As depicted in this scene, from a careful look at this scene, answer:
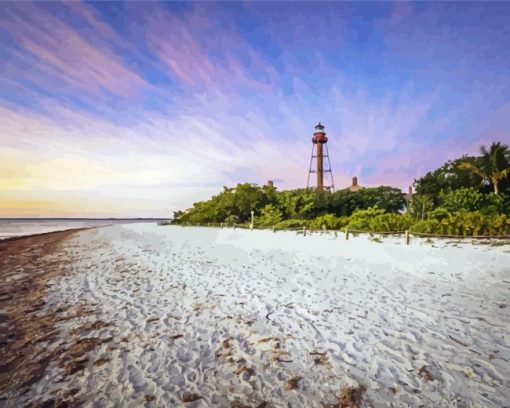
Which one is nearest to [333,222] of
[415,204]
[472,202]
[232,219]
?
[415,204]

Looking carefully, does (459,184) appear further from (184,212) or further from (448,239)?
(184,212)

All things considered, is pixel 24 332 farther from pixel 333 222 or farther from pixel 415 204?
pixel 415 204

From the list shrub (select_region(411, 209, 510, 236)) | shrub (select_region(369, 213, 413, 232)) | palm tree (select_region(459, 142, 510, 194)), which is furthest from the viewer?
palm tree (select_region(459, 142, 510, 194))

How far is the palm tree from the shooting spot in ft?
76.6

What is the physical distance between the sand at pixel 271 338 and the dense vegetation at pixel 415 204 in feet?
22.1

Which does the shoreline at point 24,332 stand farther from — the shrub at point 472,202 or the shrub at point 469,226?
the shrub at point 472,202

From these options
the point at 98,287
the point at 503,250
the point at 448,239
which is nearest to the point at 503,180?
the point at 448,239

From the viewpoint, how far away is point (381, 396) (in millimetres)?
3410

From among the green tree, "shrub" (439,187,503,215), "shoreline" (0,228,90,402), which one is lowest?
"shoreline" (0,228,90,402)

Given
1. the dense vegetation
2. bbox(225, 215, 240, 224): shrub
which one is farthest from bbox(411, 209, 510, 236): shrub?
bbox(225, 215, 240, 224): shrub

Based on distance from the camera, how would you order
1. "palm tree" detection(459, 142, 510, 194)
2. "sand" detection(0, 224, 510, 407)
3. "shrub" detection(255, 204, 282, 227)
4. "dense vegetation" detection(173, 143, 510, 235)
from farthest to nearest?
"shrub" detection(255, 204, 282, 227) → "palm tree" detection(459, 142, 510, 194) → "dense vegetation" detection(173, 143, 510, 235) → "sand" detection(0, 224, 510, 407)

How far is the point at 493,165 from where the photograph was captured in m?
23.7

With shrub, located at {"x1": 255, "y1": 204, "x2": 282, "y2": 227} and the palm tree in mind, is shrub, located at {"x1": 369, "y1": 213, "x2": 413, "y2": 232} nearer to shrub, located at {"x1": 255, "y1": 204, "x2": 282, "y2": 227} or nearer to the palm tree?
the palm tree

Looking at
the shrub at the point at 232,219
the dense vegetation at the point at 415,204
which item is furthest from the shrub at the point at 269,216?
the shrub at the point at 232,219
